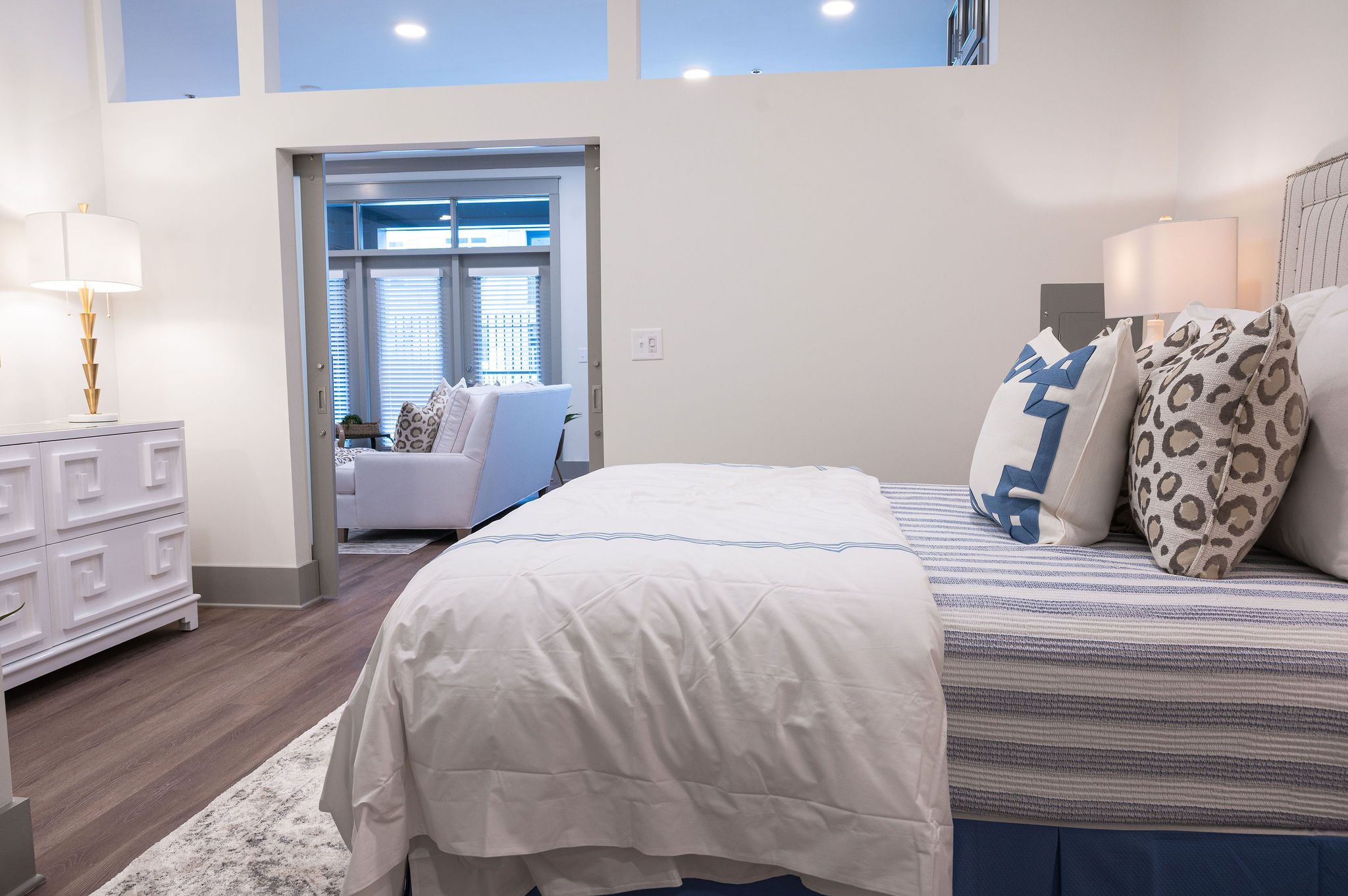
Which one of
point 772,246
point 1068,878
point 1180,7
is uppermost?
point 1180,7

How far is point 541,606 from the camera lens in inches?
42.7

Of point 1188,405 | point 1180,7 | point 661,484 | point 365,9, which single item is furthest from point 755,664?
point 365,9

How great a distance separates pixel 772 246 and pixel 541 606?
7.31ft

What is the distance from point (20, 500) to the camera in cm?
238

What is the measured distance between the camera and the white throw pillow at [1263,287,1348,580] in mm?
1151

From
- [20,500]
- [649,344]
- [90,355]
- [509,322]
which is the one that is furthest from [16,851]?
[509,322]

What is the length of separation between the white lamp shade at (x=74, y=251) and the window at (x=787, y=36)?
301 centimetres

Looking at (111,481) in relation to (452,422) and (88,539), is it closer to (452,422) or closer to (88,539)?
(88,539)

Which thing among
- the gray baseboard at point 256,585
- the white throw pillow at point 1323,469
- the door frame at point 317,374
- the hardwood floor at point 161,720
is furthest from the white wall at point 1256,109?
the gray baseboard at point 256,585

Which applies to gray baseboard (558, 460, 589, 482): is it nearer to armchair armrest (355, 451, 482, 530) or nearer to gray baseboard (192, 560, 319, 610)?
armchair armrest (355, 451, 482, 530)

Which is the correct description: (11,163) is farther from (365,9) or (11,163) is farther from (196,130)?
(365,9)

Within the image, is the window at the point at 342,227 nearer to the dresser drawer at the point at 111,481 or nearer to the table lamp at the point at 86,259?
the table lamp at the point at 86,259

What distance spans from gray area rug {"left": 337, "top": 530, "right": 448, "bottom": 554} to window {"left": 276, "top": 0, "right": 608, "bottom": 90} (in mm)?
2681

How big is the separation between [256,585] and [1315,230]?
12.7ft
